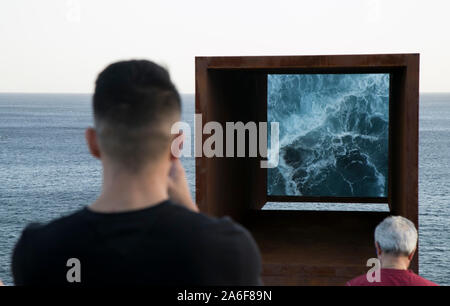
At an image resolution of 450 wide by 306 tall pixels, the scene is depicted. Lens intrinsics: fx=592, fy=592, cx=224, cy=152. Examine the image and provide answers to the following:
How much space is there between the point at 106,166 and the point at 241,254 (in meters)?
0.38

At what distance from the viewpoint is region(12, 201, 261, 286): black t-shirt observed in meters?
1.22

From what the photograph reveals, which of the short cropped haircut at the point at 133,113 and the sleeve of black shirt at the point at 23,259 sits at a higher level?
the short cropped haircut at the point at 133,113

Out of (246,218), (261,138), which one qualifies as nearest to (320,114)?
(261,138)

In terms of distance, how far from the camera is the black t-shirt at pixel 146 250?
1.22 m

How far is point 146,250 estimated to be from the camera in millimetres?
1217

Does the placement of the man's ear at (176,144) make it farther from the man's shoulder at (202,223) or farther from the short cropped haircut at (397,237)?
the short cropped haircut at (397,237)

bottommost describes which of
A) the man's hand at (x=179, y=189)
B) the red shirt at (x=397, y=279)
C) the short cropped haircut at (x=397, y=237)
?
the red shirt at (x=397, y=279)

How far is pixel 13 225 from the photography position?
4934cm

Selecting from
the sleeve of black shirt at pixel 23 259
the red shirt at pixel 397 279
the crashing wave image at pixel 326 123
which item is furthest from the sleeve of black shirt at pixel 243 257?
the crashing wave image at pixel 326 123

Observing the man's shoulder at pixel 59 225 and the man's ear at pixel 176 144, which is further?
the man's ear at pixel 176 144

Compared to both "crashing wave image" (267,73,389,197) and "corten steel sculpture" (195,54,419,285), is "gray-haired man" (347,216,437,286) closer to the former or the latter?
"corten steel sculpture" (195,54,419,285)

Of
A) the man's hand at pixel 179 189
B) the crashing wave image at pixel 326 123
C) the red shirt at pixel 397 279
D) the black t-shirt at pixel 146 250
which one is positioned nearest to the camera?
the black t-shirt at pixel 146 250
